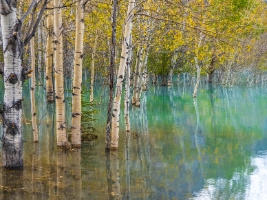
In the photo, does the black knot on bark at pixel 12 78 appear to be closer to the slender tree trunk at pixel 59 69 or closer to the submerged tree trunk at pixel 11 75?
the submerged tree trunk at pixel 11 75

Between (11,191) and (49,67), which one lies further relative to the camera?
(49,67)

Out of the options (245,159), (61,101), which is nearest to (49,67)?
(61,101)

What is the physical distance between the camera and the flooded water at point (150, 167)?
905cm

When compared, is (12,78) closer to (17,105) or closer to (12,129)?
(17,105)

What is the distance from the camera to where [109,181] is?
32.4ft

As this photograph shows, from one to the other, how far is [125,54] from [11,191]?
18.8 feet

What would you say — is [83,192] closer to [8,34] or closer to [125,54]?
[8,34]

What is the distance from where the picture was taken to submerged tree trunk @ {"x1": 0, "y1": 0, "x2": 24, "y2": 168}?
891 centimetres

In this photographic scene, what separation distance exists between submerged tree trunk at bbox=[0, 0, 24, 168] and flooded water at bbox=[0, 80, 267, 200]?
1.01m

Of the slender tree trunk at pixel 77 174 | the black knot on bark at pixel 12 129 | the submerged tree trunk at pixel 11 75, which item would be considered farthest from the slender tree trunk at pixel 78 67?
the black knot on bark at pixel 12 129

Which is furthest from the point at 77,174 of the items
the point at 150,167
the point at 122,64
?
the point at 122,64

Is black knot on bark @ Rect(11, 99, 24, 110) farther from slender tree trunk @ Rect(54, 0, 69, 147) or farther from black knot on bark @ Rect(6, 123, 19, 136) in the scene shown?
slender tree trunk @ Rect(54, 0, 69, 147)

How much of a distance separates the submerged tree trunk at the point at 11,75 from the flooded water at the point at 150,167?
3.32ft

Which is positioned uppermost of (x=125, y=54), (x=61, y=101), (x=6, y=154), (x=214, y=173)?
(x=125, y=54)
